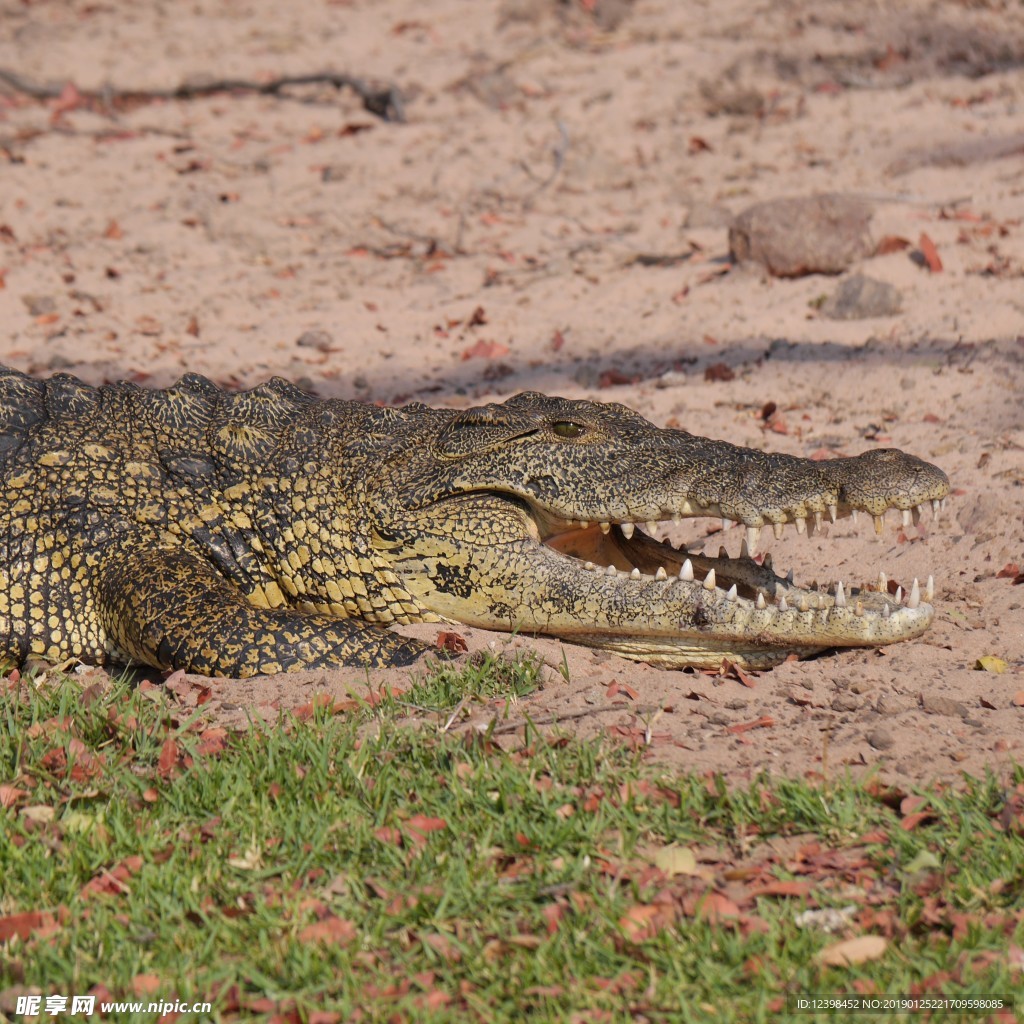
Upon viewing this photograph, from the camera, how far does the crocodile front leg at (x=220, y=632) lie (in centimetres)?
469

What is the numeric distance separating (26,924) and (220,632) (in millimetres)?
1590

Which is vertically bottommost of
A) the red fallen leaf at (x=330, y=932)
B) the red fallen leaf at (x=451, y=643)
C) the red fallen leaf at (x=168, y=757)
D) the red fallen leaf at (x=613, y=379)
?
the red fallen leaf at (x=613, y=379)

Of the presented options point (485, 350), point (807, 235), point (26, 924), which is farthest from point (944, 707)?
point (807, 235)

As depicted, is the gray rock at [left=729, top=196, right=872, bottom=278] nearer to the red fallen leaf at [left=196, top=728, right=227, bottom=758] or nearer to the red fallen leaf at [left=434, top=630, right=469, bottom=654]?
the red fallen leaf at [left=434, top=630, right=469, bottom=654]

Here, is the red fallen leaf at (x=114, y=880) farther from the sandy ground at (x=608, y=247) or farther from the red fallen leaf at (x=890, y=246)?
the red fallen leaf at (x=890, y=246)

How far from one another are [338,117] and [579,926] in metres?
10.4

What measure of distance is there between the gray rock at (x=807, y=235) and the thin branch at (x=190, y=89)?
16.8 feet

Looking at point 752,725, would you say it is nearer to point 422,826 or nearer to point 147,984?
point 422,826

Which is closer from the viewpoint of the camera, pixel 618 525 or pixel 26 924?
pixel 26 924

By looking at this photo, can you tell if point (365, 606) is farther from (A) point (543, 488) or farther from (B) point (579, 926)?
(B) point (579, 926)

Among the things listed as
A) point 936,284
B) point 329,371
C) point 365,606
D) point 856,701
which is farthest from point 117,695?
point 936,284

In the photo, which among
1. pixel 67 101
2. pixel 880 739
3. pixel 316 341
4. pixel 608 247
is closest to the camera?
pixel 880 739

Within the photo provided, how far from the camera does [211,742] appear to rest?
13.3 ft

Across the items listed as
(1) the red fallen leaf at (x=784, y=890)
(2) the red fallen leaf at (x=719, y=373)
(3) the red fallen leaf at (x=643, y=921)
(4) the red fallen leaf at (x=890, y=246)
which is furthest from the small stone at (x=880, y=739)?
(4) the red fallen leaf at (x=890, y=246)
